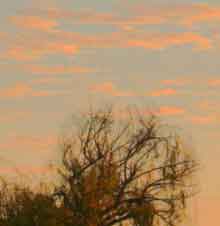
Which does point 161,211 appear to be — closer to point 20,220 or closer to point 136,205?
point 136,205

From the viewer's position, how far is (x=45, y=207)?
4428 cm

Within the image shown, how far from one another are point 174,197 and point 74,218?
12.3ft

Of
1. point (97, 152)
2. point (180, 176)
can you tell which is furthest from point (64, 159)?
point (180, 176)

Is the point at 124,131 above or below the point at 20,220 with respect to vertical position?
above

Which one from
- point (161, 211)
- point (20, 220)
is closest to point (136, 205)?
point (161, 211)

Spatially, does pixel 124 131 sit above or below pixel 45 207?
above

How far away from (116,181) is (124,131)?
179 centimetres

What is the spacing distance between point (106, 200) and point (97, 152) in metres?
1.84

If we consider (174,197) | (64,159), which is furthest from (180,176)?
(64,159)

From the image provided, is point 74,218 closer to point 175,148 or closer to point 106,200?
point 106,200

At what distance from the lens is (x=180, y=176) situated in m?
46.5

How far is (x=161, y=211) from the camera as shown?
4581 centimetres

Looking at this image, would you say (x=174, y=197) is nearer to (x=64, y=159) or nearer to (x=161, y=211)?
(x=161, y=211)

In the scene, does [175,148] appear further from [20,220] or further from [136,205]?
[20,220]
